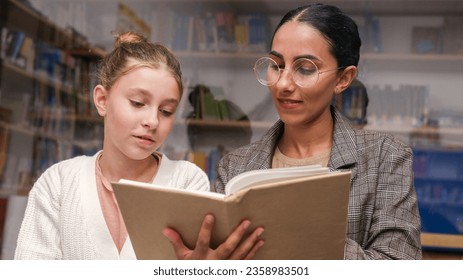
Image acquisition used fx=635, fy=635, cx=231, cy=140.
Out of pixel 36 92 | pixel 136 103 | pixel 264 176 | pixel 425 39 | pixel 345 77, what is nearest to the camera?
pixel 264 176

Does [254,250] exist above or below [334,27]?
below

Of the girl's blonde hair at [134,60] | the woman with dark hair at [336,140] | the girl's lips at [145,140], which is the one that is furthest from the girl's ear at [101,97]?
the woman with dark hair at [336,140]

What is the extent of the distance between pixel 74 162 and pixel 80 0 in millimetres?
2192

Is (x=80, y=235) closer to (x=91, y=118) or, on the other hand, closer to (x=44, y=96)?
(x=91, y=118)

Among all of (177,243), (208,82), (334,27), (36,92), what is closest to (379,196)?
(334,27)

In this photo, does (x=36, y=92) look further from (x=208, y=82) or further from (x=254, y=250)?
(x=254, y=250)

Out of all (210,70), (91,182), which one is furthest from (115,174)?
(210,70)

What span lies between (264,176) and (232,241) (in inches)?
5.9

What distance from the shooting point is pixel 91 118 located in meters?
3.27

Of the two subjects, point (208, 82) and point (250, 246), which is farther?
point (208, 82)

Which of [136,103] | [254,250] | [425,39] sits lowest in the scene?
[254,250]

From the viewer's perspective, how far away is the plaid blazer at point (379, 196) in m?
1.53

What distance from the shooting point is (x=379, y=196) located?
1.57 m

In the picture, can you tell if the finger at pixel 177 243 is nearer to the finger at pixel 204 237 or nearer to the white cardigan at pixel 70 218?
the finger at pixel 204 237
